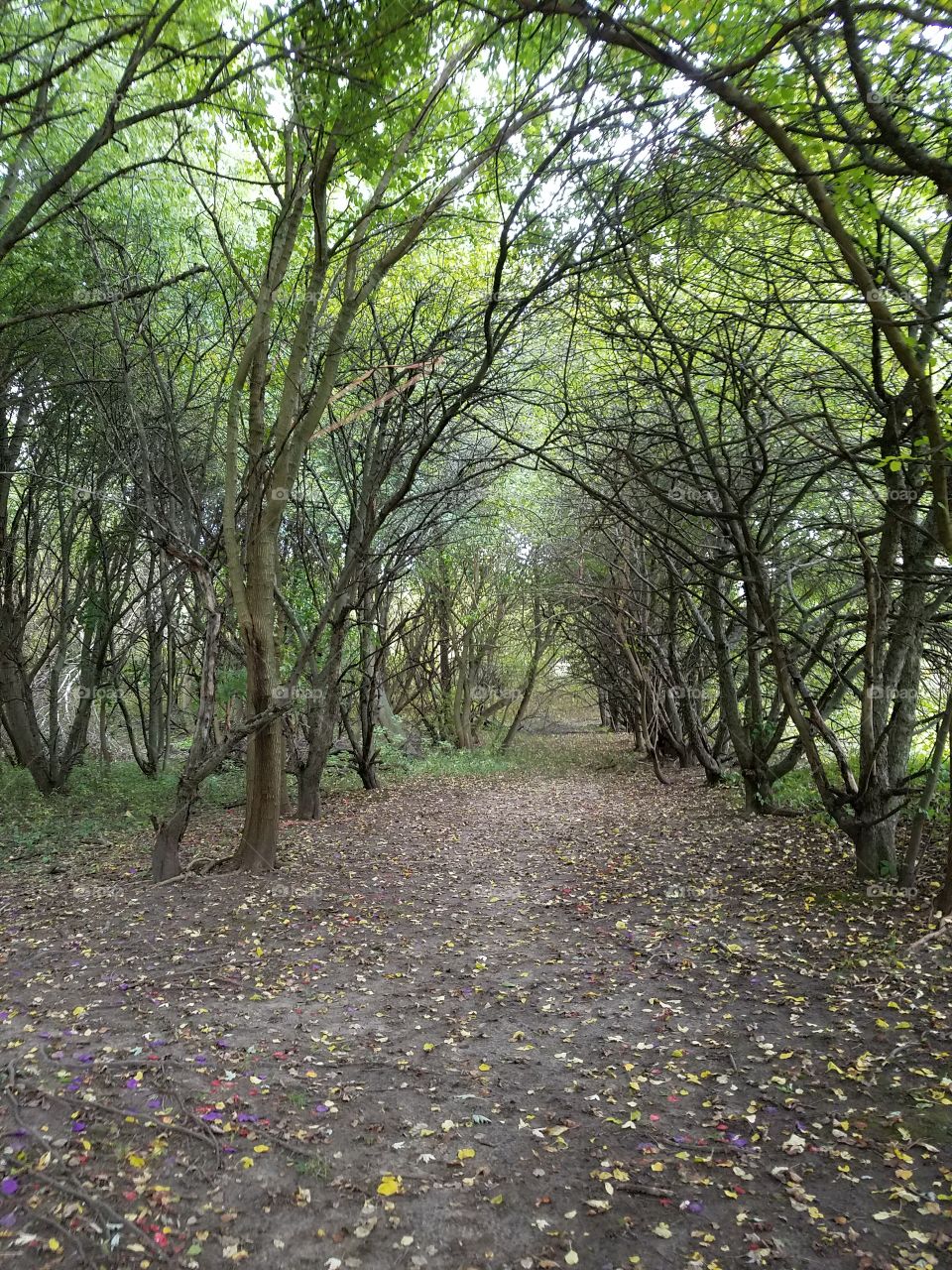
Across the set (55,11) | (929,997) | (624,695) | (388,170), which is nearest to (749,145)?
(388,170)

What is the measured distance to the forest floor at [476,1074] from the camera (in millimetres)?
2520

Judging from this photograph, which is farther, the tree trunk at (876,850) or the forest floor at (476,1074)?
the tree trunk at (876,850)

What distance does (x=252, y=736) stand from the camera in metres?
6.70

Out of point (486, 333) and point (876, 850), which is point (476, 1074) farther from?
point (486, 333)

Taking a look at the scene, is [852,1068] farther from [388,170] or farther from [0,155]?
[0,155]

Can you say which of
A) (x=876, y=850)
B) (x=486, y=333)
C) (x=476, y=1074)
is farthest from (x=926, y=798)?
(x=486, y=333)

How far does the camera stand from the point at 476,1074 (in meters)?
3.59

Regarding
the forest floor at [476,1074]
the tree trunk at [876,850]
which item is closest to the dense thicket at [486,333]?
the tree trunk at [876,850]

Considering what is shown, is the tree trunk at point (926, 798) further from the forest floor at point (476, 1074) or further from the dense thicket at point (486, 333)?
the forest floor at point (476, 1074)

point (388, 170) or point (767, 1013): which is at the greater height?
point (388, 170)

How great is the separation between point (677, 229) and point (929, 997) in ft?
16.6

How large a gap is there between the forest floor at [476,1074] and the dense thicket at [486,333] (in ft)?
4.11

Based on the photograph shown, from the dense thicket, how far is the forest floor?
49.3 inches

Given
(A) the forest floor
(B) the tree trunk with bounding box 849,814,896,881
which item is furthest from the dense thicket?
(A) the forest floor
